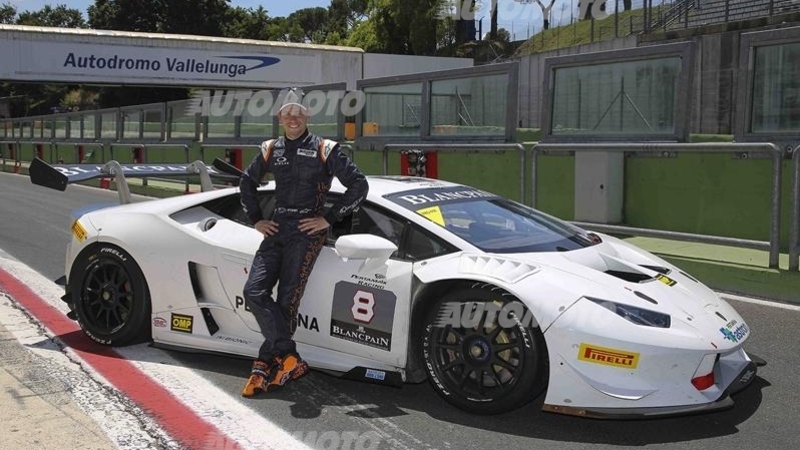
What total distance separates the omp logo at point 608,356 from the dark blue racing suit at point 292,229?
1539 millimetres

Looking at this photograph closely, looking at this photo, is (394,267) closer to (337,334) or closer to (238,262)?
(337,334)

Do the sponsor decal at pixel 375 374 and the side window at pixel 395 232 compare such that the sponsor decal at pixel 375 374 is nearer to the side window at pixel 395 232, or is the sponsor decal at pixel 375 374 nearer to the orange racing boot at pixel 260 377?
the orange racing boot at pixel 260 377

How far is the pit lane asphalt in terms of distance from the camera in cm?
368

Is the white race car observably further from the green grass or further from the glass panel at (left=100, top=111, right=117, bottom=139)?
the green grass

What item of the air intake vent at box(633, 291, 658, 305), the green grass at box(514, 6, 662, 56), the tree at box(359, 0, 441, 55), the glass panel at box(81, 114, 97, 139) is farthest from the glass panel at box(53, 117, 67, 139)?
the tree at box(359, 0, 441, 55)

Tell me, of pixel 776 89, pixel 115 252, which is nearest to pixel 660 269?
pixel 115 252

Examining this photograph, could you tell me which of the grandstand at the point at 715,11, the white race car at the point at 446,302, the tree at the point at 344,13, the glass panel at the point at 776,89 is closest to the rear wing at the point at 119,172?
the white race car at the point at 446,302

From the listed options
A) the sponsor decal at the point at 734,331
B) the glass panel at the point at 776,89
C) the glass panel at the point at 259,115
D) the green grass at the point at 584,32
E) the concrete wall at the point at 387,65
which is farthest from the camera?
the concrete wall at the point at 387,65

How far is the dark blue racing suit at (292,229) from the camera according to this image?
4.35m

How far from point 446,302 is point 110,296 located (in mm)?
2507

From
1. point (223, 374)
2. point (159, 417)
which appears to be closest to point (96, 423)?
point (159, 417)

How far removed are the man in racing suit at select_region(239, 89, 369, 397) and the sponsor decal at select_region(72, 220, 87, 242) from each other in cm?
157

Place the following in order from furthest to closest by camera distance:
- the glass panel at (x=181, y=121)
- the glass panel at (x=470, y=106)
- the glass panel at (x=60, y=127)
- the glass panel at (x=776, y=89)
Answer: the glass panel at (x=60, y=127), the glass panel at (x=181, y=121), the glass panel at (x=470, y=106), the glass panel at (x=776, y=89)

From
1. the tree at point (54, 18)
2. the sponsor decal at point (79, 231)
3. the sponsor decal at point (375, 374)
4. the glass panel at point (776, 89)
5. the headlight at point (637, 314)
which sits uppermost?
the tree at point (54, 18)
